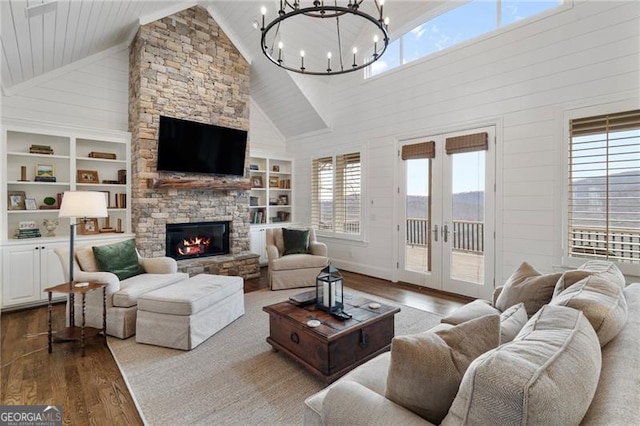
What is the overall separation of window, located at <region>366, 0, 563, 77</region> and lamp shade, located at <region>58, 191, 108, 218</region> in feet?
15.4

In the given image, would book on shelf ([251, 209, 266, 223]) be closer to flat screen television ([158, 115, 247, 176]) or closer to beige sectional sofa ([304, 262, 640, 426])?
flat screen television ([158, 115, 247, 176])

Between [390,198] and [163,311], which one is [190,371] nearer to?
[163,311]

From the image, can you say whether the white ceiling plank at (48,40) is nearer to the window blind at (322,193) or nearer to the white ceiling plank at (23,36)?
the white ceiling plank at (23,36)

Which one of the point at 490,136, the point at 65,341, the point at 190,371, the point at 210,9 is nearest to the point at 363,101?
the point at 490,136

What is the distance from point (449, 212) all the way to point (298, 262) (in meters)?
2.43

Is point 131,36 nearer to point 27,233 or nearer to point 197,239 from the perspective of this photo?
point 27,233

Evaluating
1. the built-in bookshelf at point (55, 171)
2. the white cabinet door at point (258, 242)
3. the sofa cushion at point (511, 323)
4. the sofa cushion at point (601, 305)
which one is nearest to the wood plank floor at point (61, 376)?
the built-in bookshelf at point (55, 171)

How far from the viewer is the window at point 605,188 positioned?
3.17 m

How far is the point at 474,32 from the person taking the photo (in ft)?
14.1

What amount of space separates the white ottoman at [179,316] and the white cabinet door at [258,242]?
308 centimetres

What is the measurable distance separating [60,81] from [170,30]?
1.82 metres

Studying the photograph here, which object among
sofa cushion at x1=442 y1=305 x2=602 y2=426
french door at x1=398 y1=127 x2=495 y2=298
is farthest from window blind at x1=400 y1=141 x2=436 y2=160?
sofa cushion at x1=442 y1=305 x2=602 y2=426

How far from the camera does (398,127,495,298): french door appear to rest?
4285mm

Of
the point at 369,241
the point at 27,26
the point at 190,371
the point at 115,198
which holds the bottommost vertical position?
the point at 190,371
